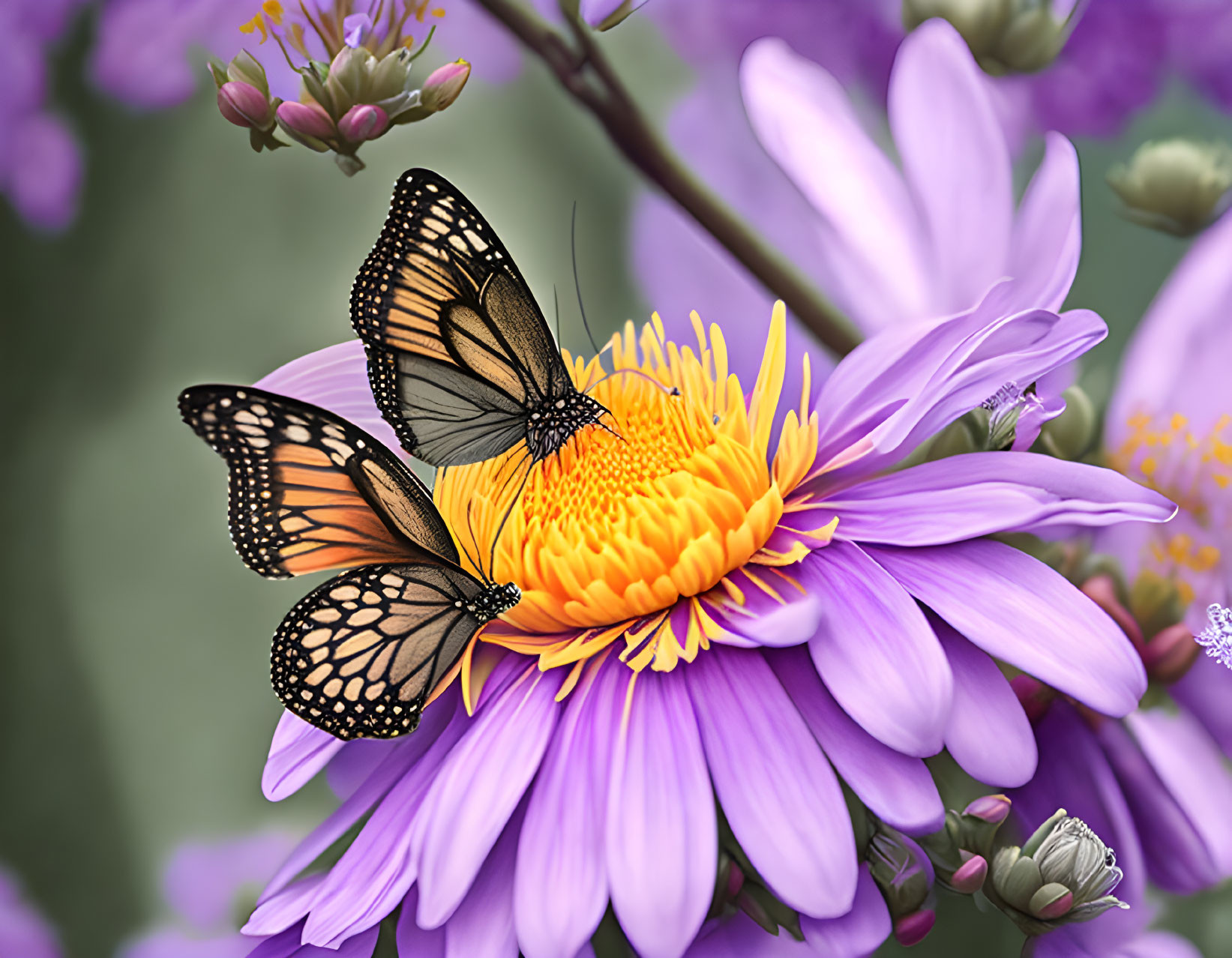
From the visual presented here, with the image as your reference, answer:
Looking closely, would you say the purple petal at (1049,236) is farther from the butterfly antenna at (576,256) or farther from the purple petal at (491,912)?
the purple petal at (491,912)

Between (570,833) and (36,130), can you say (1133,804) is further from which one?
(36,130)

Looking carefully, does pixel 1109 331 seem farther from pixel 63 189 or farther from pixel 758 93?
pixel 63 189

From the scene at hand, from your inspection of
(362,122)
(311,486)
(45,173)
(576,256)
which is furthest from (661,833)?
(45,173)

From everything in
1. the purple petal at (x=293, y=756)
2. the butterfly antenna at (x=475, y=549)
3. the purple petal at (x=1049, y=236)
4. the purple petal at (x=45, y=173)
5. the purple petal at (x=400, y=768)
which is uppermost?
the purple petal at (x=45, y=173)

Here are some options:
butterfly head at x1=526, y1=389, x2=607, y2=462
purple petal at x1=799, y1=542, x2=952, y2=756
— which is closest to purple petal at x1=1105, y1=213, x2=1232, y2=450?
purple petal at x1=799, y1=542, x2=952, y2=756

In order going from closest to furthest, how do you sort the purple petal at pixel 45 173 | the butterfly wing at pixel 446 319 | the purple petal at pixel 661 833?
the purple petal at pixel 661 833
the butterfly wing at pixel 446 319
the purple petal at pixel 45 173

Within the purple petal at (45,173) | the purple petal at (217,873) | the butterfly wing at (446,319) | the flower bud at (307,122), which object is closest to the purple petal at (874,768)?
the butterfly wing at (446,319)
